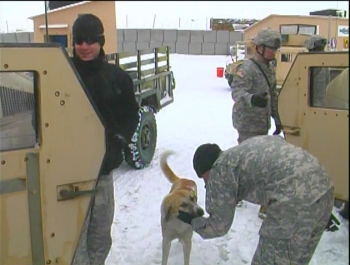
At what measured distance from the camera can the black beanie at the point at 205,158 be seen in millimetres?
2330

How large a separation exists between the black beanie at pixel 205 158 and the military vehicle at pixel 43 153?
508 mm

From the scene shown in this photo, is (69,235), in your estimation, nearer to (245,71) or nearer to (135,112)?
(135,112)

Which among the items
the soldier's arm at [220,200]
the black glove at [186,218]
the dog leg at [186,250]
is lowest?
the dog leg at [186,250]

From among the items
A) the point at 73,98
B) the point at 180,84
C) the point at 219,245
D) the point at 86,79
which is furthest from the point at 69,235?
the point at 180,84

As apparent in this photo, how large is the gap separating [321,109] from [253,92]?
1.11 metres

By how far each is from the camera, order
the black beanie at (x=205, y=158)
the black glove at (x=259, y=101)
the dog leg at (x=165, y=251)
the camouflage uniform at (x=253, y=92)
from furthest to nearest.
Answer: the camouflage uniform at (x=253, y=92) → the black glove at (x=259, y=101) → the dog leg at (x=165, y=251) → the black beanie at (x=205, y=158)

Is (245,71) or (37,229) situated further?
(245,71)

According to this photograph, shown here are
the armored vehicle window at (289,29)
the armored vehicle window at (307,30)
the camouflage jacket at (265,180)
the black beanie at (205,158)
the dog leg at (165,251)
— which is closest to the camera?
the camouflage jacket at (265,180)

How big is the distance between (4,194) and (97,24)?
3.78 feet

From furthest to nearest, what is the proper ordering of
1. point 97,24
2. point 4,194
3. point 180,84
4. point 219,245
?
point 180,84 → point 219,245 → point 97,24 → point 4,194

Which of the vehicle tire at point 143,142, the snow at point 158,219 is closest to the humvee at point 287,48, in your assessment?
the snow at point 158,219

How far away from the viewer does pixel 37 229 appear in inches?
76.3

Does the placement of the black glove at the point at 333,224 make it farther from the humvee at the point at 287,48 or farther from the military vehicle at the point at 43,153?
the humvee at the point at 287,48

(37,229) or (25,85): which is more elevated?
(25,85)
